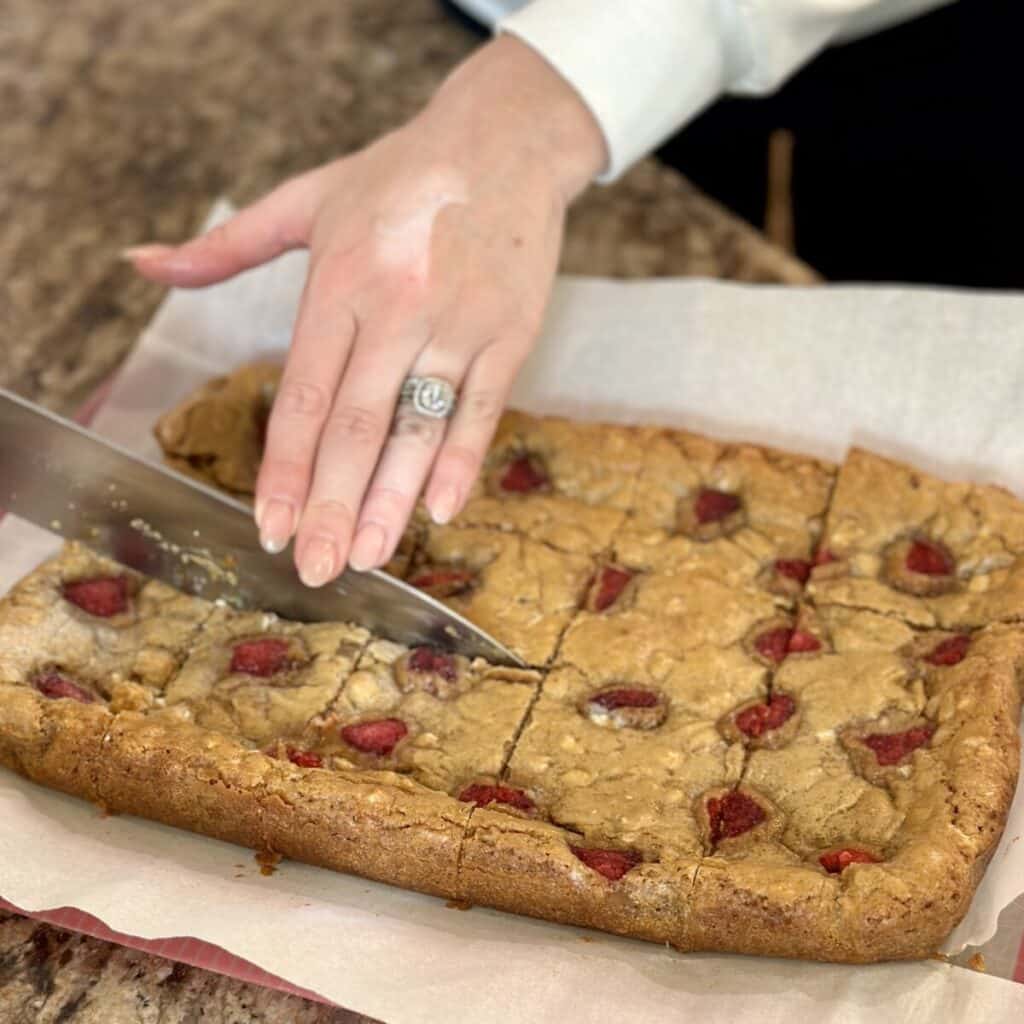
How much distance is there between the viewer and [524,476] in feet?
7.51

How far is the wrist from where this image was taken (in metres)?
2.20

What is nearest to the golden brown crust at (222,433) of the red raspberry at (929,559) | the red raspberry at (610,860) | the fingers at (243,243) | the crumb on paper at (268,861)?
the fingers at (243,243)

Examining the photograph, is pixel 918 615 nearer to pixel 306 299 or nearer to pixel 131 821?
pixel 306 299

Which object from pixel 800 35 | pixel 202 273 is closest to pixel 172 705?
pixel 202 273

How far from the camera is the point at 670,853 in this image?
170cm

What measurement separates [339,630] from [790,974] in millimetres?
798

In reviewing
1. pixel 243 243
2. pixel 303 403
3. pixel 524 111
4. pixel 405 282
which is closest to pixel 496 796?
pixel 303 403

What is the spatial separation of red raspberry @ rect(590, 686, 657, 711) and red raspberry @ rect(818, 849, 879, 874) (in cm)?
34

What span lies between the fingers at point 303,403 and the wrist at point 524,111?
0.36 m

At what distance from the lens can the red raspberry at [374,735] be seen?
1868 millimetres

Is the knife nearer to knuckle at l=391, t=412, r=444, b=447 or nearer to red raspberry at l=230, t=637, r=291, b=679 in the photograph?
red raspberry at l=230, t=637, r=291, b=679

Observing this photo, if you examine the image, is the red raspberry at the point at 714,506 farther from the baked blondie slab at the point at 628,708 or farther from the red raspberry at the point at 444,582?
the red raspberry at the point at 444,582

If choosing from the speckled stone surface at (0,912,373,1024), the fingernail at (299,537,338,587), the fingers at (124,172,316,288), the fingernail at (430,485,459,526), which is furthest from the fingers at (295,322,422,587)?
the speckled stone surface at (0,912,373,1024)

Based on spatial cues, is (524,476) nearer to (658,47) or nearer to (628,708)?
(628,708)
